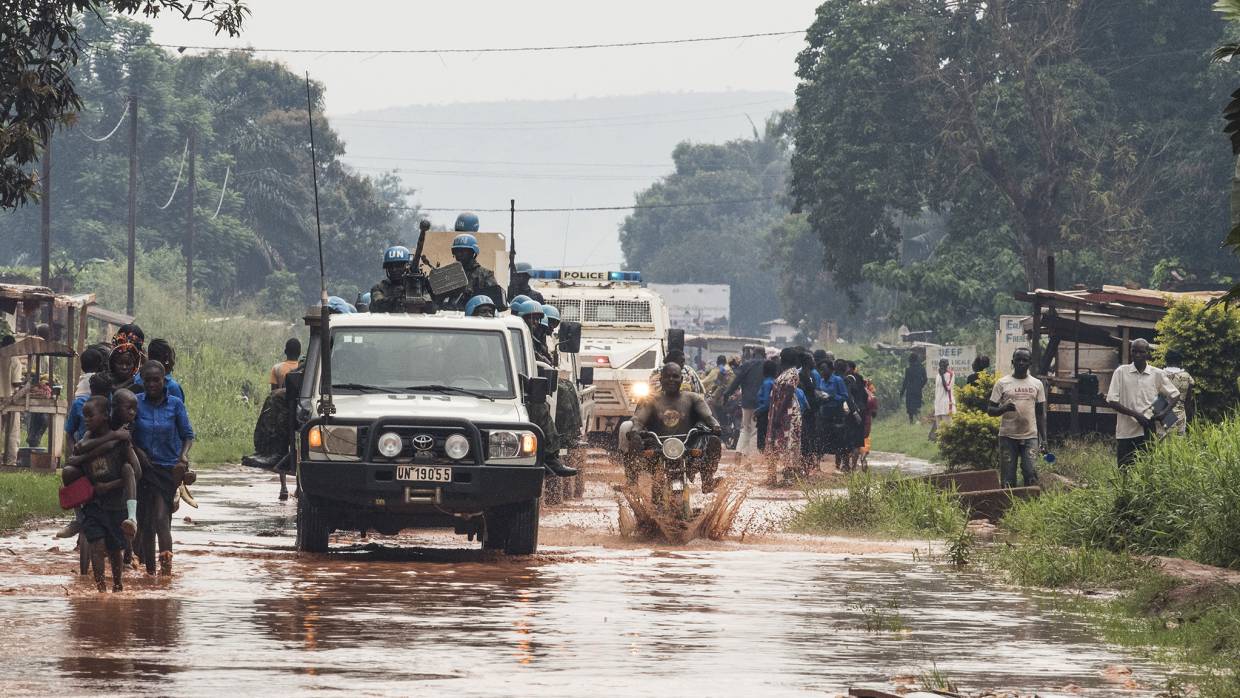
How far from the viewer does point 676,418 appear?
17.0m

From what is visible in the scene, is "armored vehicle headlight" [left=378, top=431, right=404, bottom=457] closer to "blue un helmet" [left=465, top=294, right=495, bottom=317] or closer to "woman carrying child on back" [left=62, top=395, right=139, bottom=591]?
"woman carrying child on back" [left=62, top=395, right=139, bottom=591]

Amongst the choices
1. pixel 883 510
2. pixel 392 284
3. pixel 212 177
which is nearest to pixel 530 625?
pixel 392 284

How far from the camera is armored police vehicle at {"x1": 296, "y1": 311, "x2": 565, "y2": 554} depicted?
14.7 meters

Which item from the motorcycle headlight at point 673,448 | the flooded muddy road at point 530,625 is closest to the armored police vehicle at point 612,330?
the motorcycle headlight at point 673,448

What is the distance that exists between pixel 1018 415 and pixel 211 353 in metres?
27.8

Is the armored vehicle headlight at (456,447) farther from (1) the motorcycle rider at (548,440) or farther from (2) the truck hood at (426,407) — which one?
(1) the motorcycle rider at (548,440)

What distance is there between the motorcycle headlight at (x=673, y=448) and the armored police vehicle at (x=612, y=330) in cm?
1113

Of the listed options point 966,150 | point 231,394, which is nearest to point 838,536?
point 231,394

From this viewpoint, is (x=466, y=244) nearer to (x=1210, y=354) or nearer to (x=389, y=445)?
(x=389, y=445)

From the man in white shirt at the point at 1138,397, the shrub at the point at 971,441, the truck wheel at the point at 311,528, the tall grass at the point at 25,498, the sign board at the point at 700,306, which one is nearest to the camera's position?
the truck wheel at the point at 311,528

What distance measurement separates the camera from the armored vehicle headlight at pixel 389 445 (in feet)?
48.0

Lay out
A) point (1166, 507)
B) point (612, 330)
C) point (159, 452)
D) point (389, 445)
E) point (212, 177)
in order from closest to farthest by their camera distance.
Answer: point (159, 452) → point (389, 445) → point (1166, 507) → point (612, 330) → point (212, 177)

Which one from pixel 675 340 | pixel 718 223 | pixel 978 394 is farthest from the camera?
pixel 718 223

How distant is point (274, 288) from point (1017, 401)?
6495 cm
